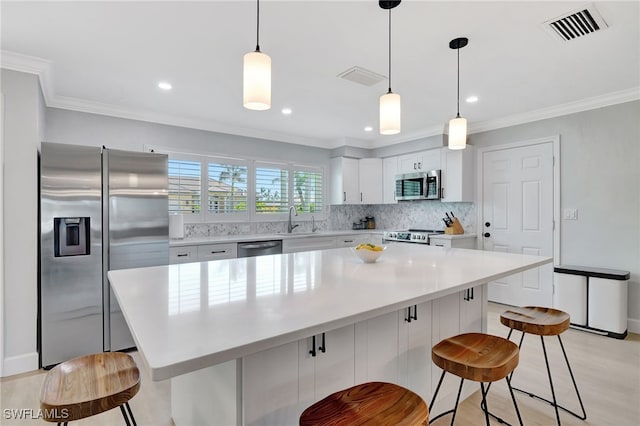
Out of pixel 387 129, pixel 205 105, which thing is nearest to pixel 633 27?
pixel 387 129

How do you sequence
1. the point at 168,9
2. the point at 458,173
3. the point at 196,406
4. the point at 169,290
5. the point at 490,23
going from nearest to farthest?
the point at 169,290, the point at 196,406, the point at 168,9, the point at 490,23, the point at 458,173

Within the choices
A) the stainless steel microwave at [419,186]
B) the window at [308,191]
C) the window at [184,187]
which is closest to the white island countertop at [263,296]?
the window at [184,187]

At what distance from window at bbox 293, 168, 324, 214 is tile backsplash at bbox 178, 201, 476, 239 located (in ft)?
0.70

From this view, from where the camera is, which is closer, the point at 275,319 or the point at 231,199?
the point at 275,319

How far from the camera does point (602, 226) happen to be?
364 cm

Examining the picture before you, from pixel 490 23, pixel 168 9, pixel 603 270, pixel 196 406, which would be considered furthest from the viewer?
pixel 603 270

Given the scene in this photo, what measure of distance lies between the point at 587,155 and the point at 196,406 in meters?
4.38

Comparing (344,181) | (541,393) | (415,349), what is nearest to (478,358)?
(415,349)

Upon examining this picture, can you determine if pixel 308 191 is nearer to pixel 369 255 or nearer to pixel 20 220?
pixel 369 255

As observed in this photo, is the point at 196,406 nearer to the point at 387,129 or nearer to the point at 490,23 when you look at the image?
the point at 387,129

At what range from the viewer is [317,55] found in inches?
102

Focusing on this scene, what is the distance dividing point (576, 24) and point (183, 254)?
12.6 feet

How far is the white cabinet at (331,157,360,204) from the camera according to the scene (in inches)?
221

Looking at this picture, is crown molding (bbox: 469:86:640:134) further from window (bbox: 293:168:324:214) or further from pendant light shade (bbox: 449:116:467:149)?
window (bbox: 293:168:324:214)
